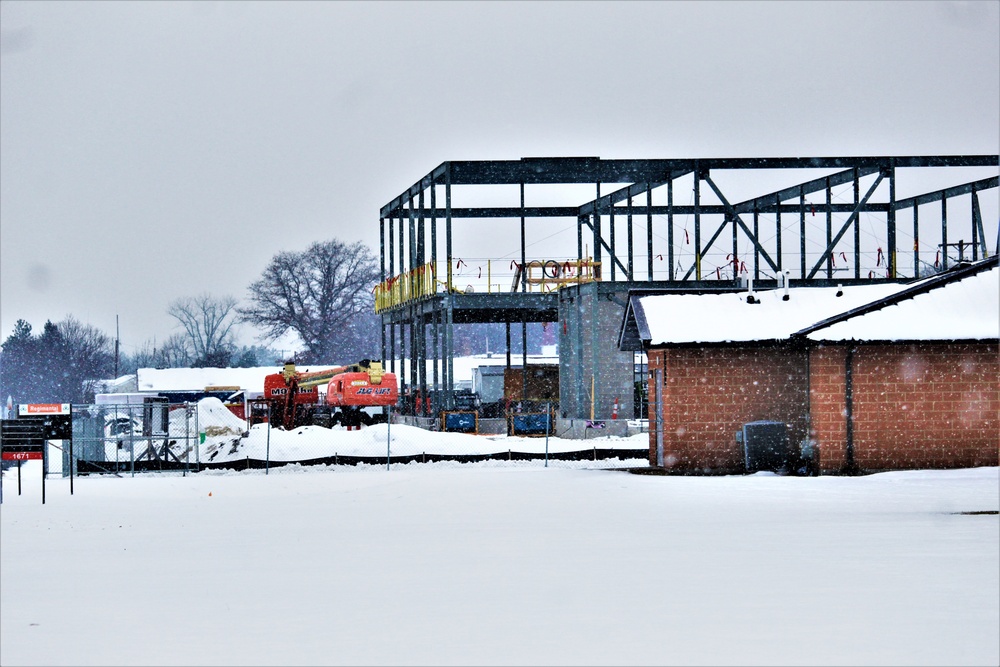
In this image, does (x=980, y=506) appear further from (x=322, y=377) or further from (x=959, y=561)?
(x=322, y=377)

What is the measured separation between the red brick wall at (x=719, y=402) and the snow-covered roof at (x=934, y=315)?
1698 millimetres

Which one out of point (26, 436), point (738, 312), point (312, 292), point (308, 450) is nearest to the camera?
point (26, 436)

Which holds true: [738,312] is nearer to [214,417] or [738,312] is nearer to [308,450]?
[308,450]

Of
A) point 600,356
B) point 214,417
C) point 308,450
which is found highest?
point 600,356

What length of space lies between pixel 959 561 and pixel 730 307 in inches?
636

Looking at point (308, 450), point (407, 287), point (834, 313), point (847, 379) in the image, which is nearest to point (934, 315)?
point (847, 379)

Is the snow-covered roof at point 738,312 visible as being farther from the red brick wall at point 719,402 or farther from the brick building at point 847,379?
the red brick wall at point 719,402

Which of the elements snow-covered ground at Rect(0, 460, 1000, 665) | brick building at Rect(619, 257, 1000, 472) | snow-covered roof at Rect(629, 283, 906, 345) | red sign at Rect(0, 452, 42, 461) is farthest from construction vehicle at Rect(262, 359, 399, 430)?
snow-covered ground at Rect(0, 460, 1000, 665)

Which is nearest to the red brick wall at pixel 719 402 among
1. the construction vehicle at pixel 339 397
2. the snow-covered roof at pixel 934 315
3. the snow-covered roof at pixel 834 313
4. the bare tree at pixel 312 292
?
the snow-covered roof at pixel 834 313

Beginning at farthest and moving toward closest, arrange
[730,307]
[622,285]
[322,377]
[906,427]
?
[322,377] → [622,285] → [730,307] → [906,427]

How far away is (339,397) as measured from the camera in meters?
45.6

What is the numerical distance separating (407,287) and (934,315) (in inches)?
1043

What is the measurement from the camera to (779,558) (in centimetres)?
1504

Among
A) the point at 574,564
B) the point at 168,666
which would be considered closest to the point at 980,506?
the point at 574,564
